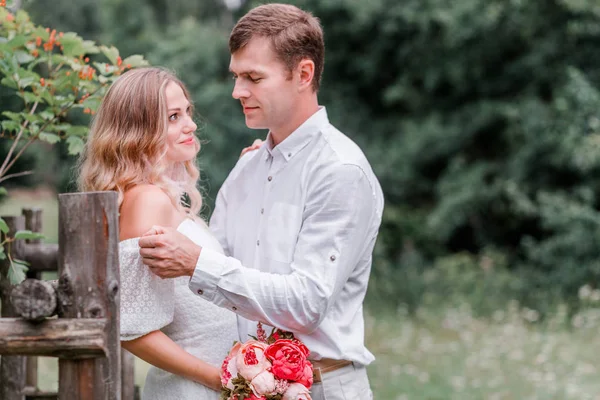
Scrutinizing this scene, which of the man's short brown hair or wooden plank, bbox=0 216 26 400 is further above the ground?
the man's short brown hair

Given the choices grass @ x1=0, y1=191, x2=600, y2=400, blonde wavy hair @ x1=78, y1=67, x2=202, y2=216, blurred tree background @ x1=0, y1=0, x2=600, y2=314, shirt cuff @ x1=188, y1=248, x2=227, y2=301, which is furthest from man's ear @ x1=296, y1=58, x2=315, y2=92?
blurred tree background @ x1=0, y1=0, x2=600, y2=314

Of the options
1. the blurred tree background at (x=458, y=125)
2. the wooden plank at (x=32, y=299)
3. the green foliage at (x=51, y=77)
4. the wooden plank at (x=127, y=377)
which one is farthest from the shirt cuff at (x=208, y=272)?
the blurred tree background at (x=458, y=125)

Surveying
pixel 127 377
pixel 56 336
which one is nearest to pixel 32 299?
pixel 56 336

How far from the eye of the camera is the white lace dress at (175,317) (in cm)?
266

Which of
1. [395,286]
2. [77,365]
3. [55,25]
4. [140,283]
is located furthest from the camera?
[55,25]

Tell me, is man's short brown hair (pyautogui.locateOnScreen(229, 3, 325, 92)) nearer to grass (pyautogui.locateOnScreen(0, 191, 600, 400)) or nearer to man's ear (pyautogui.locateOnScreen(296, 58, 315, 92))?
man's ear (pyautogui.locateOnScreen(296, 58, 315, 92))

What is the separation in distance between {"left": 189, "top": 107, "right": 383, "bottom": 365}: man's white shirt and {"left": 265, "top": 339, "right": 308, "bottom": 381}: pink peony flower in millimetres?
73

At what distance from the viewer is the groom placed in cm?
258

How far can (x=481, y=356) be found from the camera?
8070 mm

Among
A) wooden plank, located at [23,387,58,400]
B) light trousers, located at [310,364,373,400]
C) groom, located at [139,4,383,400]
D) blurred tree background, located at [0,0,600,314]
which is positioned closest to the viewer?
groom, located at [139,4,383,400]

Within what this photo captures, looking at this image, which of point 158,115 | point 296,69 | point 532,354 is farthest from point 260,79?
point 532,354

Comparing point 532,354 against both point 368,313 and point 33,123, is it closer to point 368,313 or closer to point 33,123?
point 368,313

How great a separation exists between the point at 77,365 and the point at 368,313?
8231 mm

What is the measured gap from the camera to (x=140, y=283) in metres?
2.67
